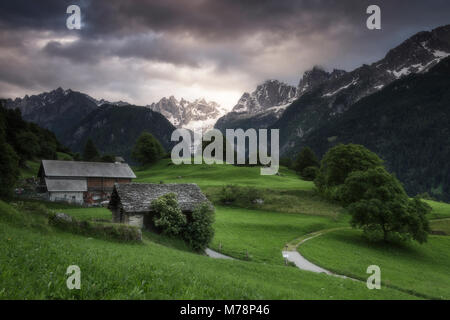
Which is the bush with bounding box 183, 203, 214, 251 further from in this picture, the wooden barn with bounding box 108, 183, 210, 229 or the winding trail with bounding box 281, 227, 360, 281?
the winding trail with bounding box 281, 227, 360, 281

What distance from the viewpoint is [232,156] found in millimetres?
141875

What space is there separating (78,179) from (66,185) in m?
3.99

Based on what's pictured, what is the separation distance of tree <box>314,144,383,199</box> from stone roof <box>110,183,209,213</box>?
40400 millimetres

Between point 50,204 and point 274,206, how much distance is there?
168 feet

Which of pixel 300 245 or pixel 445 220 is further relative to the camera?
pixel 445 220

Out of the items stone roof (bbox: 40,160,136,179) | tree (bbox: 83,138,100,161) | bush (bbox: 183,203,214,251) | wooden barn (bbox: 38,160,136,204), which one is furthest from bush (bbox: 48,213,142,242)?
tree (bbox: 83,138,100,161)

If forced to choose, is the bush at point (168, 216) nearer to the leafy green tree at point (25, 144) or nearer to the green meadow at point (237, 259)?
the green meadow at point (237, 259)

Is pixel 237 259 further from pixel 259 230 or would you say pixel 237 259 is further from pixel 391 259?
pixel 391 259

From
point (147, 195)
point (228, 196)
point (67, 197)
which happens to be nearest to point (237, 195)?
point (228, 196)

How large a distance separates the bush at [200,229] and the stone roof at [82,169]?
50283 mm

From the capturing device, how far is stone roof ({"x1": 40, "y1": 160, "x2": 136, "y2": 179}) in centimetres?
6931
